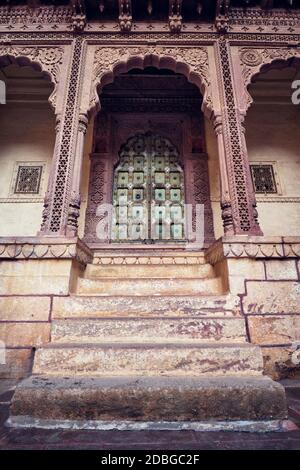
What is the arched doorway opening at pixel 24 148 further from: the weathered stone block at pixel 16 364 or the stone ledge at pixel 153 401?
the stone ledge at pixel 153 401

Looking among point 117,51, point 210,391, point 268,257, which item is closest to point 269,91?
point 117,51

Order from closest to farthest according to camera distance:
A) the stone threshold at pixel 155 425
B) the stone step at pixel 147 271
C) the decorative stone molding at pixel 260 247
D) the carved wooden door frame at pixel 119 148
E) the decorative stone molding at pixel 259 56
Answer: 1. the stone threshold at pixel 155 425
2. the decorative stone molding at pixel 260 247
3. the stone step at pixel 147 271
4. the decorative stone molding at pixel 259 56
5. the carved wooden door frame at pixel 119 148

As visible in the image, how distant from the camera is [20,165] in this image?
6688 millimetres

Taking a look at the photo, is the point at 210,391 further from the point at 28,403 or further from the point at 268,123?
the point at 268,123

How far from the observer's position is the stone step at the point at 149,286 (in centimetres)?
345

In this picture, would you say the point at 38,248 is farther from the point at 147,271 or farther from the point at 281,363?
the point at 281,363

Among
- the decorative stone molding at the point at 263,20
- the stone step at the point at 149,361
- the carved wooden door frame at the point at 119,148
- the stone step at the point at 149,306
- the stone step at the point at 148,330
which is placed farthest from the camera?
the carved wooden door frame at the point at 119,148

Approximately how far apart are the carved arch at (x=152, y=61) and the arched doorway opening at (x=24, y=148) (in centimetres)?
206

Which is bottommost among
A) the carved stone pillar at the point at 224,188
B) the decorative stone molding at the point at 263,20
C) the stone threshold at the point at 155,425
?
the stone threshold at the point at 155,425

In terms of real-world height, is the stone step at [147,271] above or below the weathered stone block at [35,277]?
above

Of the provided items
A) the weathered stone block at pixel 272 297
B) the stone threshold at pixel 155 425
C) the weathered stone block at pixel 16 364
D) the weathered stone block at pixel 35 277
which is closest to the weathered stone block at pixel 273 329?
the weathered stone block at pixel 272 297

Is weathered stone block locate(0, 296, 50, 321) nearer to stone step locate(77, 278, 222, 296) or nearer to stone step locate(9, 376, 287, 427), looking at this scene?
stone step locate(77, 278, 222, 296)

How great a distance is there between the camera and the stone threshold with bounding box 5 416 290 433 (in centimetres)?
169
